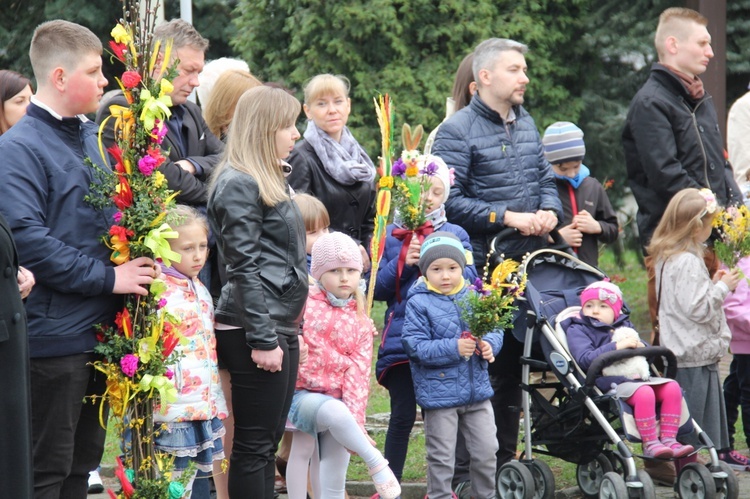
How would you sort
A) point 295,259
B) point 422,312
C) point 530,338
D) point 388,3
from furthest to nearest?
point 388,3, point 530,338, point 422,312, point 295,259

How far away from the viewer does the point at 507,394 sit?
22.9 ft

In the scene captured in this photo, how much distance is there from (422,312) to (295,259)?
41.8 inches

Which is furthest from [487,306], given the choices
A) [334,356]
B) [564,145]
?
[564,145]

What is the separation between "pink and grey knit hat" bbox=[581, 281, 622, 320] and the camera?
643cm

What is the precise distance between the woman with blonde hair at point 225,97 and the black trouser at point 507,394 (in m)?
2.07

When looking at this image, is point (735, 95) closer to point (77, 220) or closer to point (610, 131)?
point (610, 131)

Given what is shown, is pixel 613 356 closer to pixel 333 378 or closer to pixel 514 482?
pixel 514 482

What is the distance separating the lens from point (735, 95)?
1166 centimetres

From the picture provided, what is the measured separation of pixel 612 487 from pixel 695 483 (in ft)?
1.90

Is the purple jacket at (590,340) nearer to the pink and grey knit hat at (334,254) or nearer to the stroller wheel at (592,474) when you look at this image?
the stroller wheel at (592,474)

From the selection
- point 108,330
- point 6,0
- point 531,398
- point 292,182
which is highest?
point 6,0

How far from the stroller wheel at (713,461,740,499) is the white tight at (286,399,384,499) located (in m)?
1.93

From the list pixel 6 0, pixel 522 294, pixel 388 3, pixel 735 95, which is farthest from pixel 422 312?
pixel 6 0

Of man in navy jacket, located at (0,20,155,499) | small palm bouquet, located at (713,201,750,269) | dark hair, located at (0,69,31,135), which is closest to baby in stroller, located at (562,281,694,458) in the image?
small palm bouquet, located at (713,201,750,269)
